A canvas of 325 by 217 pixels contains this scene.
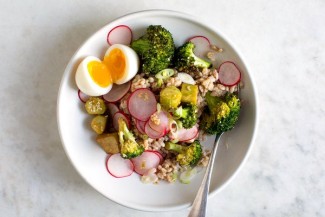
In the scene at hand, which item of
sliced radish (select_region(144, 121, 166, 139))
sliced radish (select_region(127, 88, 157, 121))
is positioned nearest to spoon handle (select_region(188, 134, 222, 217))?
sliced radish (select_region(144, 121, 166, 139))

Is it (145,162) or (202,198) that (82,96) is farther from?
(202,198)

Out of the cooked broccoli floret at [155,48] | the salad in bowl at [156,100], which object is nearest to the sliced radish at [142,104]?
the salad in bowl at [156,100]

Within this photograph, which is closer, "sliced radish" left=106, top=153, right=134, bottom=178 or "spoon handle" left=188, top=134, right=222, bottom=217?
"spoon handle" left=188, top=134, right=222, bottom=217

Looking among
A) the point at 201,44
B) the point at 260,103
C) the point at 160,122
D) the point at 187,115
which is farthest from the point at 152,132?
the point at 260,103

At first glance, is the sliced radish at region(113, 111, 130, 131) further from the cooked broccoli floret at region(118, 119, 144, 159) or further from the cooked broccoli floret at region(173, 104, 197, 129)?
the cooked broccoli floret at region(173, 104, 197, 129)

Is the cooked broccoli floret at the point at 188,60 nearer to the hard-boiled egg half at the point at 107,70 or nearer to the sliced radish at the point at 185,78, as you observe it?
the sliced radish at the point at 185,78

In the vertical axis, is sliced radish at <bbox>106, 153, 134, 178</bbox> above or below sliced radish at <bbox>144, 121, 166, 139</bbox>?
below

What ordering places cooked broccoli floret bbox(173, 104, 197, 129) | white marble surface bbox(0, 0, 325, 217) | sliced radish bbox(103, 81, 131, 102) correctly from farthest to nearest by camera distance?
white marble surface bbox(0, 0, 325, 217), sliced radish bbox(103, 81, 131, 102), cooked broccoli floret bbox(173, 104, 197, 129)
